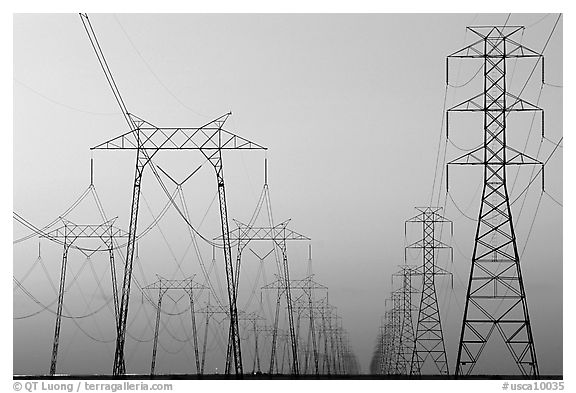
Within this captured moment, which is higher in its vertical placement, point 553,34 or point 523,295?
point 553,34
